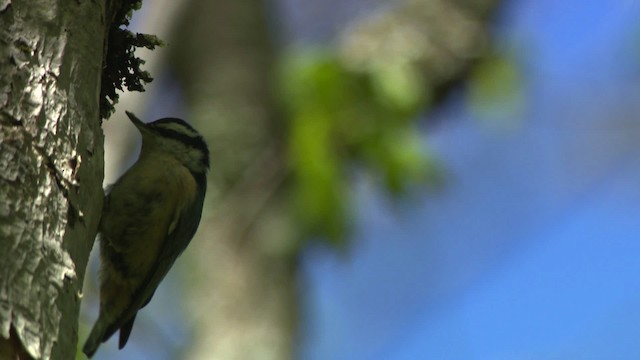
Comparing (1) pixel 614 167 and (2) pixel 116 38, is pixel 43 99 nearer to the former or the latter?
(2) pixel 116 38

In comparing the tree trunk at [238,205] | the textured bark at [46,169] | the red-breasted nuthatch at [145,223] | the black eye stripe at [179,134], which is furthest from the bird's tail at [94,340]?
the tree trunk at [238,205]

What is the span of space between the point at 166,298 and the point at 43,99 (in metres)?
6.09

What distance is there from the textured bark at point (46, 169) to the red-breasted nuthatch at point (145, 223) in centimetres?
105

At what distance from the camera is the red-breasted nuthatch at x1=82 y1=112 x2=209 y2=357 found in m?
3.38

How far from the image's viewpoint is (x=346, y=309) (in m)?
7.80

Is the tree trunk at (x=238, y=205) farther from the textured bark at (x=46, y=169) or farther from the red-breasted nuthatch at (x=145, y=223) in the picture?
the textured bark at (x=46, y=169)

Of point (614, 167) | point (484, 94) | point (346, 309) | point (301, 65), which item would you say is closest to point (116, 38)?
point (301, 65)

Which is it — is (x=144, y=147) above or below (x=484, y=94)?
below

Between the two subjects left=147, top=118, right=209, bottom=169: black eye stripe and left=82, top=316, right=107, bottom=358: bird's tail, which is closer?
left=82, top=316, right=107, bottom=358: bird's tail

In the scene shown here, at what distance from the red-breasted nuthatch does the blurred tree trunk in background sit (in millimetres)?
1662

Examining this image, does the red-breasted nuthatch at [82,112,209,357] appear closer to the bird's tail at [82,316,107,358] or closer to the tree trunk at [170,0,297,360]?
the bird's tail at [82,316,107,358]

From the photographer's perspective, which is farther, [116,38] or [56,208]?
[116,38]

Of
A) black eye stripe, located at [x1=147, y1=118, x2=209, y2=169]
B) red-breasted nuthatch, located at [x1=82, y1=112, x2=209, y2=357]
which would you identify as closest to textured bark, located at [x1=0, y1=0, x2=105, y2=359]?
red-breasted nuthatch, located at [x1=82, y1=112, x2=209, y2=357]

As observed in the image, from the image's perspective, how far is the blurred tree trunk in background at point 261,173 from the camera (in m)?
5.88
